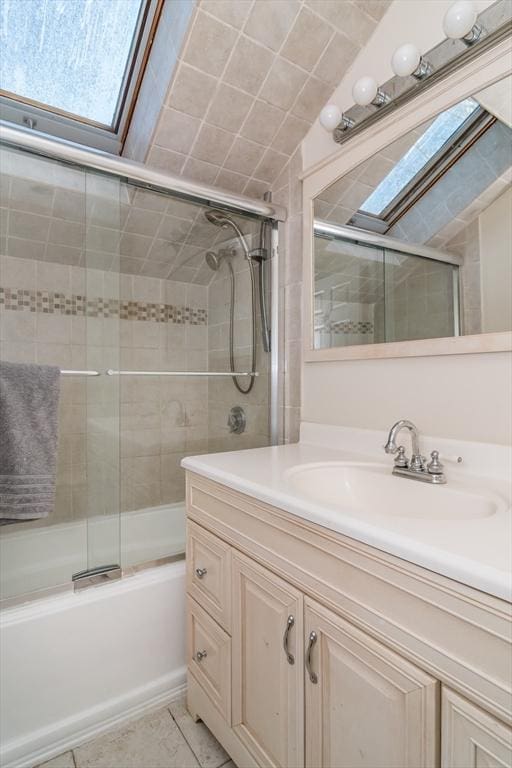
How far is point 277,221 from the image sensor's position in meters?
1.74

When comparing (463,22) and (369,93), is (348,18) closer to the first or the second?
(369,93)

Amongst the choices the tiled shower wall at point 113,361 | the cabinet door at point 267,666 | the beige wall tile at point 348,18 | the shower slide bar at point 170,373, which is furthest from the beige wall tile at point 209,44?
the cabinet door at point 267,666

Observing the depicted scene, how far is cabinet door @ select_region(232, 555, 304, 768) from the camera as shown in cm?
82

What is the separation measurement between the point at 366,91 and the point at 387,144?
6.5 inches

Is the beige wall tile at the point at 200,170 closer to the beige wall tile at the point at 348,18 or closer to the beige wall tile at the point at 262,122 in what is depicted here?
the beige wall tile at the point at 262,122

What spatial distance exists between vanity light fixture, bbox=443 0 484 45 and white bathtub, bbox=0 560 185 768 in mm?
1786

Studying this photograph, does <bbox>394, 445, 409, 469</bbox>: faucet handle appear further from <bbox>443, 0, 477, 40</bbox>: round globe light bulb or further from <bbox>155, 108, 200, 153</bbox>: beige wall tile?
<bbox>155, 108, 200, 153</bbox>: beige wall tile

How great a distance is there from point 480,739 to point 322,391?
1092 mm

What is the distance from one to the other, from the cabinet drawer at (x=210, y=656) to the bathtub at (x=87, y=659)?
186mm

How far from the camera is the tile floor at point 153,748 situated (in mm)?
1129

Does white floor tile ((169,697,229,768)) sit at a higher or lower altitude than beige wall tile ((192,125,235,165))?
lower

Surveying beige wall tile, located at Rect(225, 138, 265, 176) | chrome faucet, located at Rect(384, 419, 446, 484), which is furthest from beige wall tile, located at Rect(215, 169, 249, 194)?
chrome faucet, located at Rect(384, 419, 446, 484)

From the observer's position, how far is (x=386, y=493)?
105 cm

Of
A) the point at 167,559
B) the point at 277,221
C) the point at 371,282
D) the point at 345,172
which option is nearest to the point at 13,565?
the point at 167,559
